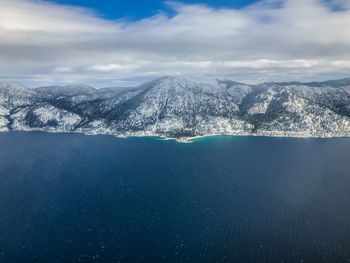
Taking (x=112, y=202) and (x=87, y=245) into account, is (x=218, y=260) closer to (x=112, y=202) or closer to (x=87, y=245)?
(x=87, y=245)

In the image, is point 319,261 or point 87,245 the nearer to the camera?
point 319,261

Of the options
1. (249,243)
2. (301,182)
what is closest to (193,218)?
(249,243)

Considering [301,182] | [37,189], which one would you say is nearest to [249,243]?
[301,182]

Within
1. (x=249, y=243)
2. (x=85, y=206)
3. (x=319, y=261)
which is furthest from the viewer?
(x=85, y=206)

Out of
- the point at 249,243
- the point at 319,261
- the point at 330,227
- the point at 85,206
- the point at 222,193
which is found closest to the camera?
the point at 319,261

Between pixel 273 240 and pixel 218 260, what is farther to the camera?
pixel 273 240

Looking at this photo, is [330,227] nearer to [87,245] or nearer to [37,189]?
[87,245]

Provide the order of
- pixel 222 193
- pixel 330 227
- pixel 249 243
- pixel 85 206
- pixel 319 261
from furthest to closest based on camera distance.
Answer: pixel 222 193 < pixel 85 206 < pixel 330 227 < pixel 249 243 < pixel 319 261

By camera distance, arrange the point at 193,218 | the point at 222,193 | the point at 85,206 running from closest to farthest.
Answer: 1. the point at 193,218
2. the point at 85,206
3. the point at 222,193

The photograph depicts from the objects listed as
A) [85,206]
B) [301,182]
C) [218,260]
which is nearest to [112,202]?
[85,206]
